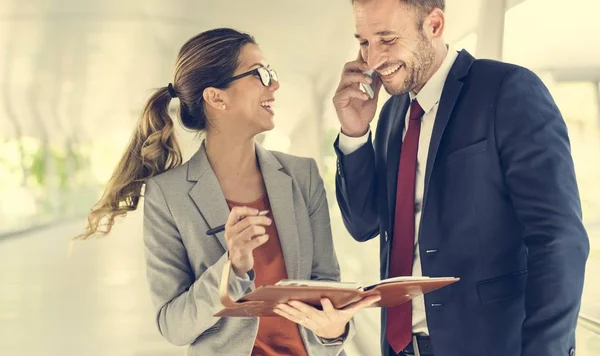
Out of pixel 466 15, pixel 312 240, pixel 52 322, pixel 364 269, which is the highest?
pixel 466 15

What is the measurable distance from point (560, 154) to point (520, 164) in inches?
4.1

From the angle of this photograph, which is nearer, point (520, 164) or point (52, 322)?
point (520, 164)

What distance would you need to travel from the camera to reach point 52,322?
3602 mm

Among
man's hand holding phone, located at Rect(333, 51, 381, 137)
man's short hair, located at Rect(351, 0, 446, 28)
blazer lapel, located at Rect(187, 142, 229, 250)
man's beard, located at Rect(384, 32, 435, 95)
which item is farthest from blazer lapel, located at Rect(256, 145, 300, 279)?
man's short hair, located at Rect(351, 0, 446, 28)

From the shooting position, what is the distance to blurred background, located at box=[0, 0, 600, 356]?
Answer: 3.59 metres

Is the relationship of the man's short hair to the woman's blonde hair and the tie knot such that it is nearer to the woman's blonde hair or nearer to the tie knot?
the tie knot

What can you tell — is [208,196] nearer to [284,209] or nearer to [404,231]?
[284,209]

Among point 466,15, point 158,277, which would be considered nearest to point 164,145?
point 158,277

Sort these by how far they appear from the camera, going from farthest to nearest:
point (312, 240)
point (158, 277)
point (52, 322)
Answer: point (52, 322) < point (312, 240) < point (158, 277)

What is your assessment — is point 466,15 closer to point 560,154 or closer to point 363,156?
point 363,156

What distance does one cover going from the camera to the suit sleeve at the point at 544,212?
190 cm

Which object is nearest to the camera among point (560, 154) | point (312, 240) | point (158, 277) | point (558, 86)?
point (560, 154)

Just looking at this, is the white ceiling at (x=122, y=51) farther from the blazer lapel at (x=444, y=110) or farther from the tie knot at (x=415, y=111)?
the blazer lapel at (x=444, y=110)

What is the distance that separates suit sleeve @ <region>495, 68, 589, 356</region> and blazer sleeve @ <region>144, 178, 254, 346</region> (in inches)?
31.1
